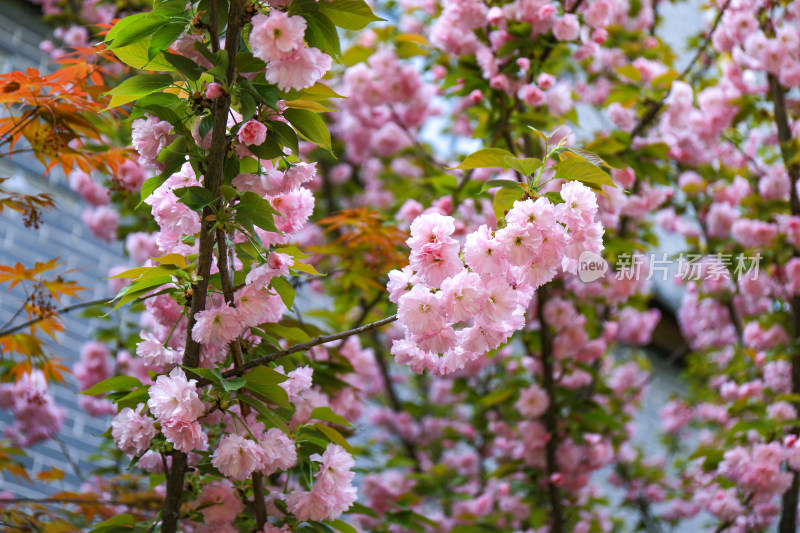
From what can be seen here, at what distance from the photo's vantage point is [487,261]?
1050 millimetres

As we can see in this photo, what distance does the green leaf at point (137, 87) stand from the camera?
1136 mm

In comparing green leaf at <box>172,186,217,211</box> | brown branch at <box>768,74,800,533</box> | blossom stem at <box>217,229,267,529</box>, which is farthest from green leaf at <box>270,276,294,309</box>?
brown branch at <box>768,74,800,533</box>

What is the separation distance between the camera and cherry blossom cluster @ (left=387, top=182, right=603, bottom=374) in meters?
1.04

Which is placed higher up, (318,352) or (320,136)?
(320,136)

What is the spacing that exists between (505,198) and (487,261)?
0.16m

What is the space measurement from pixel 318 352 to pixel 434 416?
177 centimetres

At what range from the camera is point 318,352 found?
1825mm

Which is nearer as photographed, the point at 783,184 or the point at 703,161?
the point at 783,184

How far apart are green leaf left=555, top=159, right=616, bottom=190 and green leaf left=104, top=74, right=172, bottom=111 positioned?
0.64 metres

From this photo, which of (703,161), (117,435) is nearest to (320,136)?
(117,435)

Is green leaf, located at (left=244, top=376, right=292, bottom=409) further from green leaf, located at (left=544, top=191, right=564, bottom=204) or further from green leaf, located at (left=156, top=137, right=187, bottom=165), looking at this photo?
green leaf, located at (left=544, top=191, right=564, bottom=204)

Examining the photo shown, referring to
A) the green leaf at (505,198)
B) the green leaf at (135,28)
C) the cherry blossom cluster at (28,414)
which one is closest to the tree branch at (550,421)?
the green leaf at (505,198)

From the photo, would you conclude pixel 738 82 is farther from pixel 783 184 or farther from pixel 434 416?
pixel 434 416

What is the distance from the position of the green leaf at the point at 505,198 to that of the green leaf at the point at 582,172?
0.07 meters
